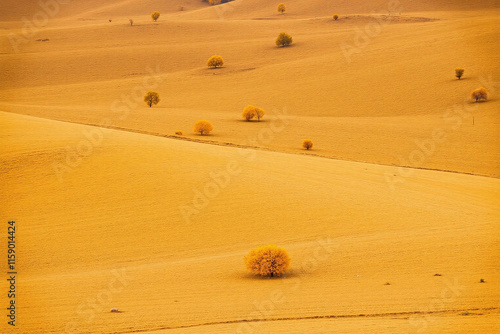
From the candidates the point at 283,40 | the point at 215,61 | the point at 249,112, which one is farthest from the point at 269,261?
the point at 283,40

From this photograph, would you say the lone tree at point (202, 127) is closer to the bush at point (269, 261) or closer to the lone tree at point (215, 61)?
the bush at point (269, 261)

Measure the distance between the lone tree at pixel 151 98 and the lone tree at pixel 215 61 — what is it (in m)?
16.4

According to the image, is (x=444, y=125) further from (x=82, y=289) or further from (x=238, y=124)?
(x=82, y=289)

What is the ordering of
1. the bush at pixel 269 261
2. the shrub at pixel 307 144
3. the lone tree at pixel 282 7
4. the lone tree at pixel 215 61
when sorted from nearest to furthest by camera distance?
the bush at pixel 269 261, the shrub at pixel 307 144, the lone tree at pixel 215 61, the lone tree at pixel 282 7

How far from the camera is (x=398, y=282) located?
14.1 m

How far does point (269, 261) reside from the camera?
49.2 ft

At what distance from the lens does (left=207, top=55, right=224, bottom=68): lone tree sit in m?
64.7

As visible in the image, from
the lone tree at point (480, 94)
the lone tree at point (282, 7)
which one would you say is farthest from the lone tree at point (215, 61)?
the lone tree at point (282, 7)

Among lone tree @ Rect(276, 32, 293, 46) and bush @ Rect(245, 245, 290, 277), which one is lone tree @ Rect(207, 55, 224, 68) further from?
bush @ Rect(245, 245, 290, 277)

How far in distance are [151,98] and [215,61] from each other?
→ 17.2 meters

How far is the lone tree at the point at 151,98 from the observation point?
49.0 metres

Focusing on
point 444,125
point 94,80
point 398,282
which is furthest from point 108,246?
point 94,80

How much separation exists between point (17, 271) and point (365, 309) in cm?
989

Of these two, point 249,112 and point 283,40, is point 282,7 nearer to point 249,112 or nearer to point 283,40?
point 283,40
